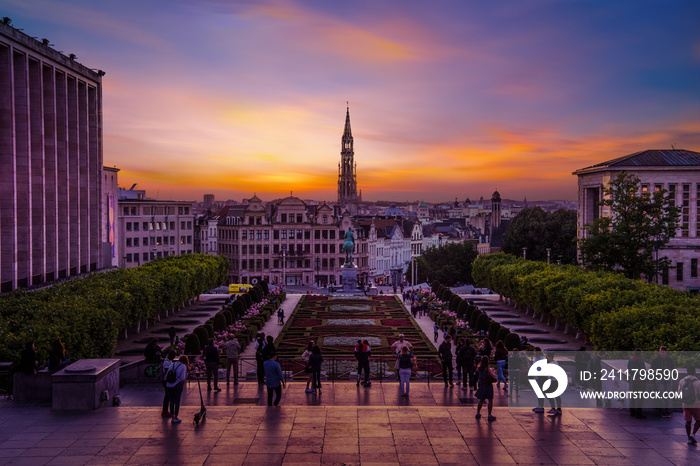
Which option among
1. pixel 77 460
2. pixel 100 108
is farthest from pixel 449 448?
pixel 100 108

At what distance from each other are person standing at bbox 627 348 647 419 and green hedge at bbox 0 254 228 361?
20147 mm

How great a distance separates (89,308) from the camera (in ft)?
103

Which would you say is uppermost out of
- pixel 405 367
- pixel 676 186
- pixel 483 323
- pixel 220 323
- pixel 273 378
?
pixel 676 186

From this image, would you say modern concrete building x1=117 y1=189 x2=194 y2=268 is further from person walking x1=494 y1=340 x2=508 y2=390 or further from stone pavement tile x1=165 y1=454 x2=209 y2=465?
stone pavement tile x1=165 y1=454 x2=209 y2=465

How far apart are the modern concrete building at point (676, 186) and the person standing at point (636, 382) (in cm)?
5446

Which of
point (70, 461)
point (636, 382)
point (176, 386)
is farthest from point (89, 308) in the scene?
point (636, 382)

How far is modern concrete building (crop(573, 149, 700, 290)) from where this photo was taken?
71.1 meters

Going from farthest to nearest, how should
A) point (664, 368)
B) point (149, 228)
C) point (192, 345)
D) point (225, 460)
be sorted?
point (149, 228) → point (192, 345) → point (664, 368) → point (225, 460)

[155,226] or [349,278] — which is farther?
[155,226]

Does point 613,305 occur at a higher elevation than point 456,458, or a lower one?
higher

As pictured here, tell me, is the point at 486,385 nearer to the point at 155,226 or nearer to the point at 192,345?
the point at 192,345

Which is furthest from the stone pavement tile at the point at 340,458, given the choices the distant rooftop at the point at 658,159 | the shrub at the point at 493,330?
the distant rooftop at the point at 658,159

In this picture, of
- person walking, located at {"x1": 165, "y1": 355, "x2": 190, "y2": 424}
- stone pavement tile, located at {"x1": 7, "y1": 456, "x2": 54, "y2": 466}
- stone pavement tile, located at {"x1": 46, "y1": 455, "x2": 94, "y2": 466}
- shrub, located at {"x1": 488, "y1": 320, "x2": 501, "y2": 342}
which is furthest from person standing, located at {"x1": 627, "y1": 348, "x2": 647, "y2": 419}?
shrub, located at {"x1": 488, "y1": 320, "x2": 501, "y2": 342}

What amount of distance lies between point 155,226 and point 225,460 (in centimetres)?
10669
